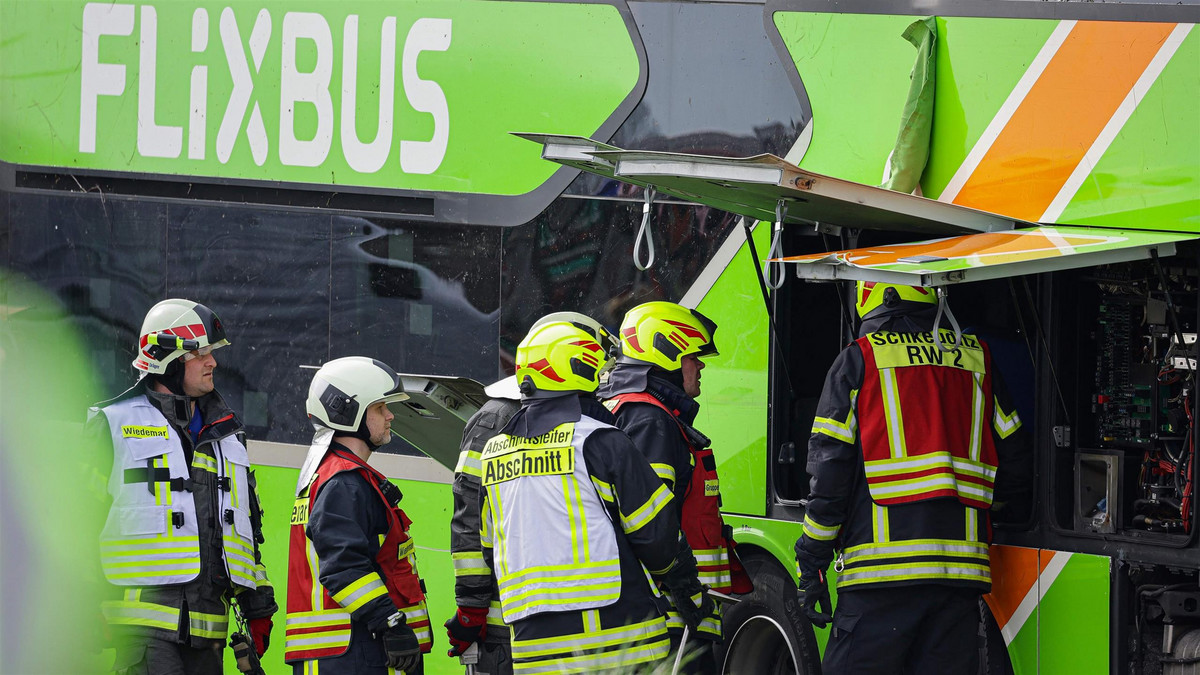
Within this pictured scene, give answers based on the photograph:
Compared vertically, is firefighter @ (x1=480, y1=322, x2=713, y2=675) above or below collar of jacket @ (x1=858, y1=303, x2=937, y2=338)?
below

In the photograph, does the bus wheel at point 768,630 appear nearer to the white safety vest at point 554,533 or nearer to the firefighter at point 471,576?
the firefighter at point 471,576

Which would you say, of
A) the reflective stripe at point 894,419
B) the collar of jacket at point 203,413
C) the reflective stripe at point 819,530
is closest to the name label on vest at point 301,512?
the collar of jacket at point 203,413

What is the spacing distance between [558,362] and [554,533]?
22.3 inches

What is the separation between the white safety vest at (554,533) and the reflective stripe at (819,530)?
2.80 ft

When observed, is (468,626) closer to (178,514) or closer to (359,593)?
(359,593)

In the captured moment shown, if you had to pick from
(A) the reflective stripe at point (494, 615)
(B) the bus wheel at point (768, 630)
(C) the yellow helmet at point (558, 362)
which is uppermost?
(C) the yellow helmet at point (558, 362)

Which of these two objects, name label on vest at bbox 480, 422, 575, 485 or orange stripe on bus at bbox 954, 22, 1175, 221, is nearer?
name label on vest at bbox 480, 422, 575, 485

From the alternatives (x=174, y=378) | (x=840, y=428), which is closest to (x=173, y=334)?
(x=174, y=378)

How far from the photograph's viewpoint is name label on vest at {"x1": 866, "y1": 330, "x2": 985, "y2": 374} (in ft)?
17.4

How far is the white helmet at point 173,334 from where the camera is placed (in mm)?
5586

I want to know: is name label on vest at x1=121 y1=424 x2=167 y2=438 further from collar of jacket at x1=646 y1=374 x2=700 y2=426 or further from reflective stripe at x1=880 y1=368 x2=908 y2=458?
reflective stripe at x1=880 y1=368 x2=908 y2=458

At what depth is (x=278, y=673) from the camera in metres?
7.61

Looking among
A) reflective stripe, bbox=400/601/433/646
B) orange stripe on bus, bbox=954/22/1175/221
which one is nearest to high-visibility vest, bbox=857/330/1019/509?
orange stripe on bus, bbox=954/22/1175/221

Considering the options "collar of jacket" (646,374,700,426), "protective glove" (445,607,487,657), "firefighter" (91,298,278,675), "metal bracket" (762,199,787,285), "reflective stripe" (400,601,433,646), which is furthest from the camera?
"collar of jacket" (646,374,700,426)
